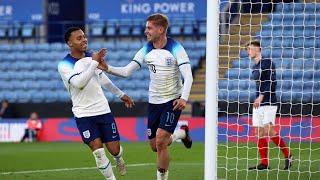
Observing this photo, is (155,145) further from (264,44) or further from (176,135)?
(264,44)

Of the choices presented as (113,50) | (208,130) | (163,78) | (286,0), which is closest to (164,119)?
(163,78)

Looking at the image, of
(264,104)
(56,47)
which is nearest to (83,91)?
(264,104)

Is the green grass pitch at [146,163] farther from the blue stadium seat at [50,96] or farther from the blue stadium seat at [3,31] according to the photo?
the blue stadium seat at [3,31]

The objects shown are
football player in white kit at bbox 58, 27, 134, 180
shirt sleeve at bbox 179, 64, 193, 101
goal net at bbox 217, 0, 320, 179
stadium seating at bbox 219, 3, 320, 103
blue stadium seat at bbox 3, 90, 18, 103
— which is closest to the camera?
shirt sleeve at bbox 179, 64, 193, 101

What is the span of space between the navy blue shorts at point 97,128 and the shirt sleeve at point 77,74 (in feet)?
1.50

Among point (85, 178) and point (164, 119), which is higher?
point (164, 119)

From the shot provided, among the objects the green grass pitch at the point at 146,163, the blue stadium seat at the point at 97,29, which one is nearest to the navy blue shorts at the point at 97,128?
the green grass pitch at the point at 146,163

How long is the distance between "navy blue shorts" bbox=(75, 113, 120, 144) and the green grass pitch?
4.40ft

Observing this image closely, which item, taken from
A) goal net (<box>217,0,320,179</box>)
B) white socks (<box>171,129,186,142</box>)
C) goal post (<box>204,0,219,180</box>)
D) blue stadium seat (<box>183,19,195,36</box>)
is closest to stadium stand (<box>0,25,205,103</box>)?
blue stadium seat (<box>183,19,195,36</box>)

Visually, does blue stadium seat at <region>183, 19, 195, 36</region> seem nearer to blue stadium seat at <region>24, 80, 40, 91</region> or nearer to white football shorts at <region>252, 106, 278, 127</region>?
blue stadium seat at <region>24, 80, 40, 91</region>

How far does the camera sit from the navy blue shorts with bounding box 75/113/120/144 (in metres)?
9.27

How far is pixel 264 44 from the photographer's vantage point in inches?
821

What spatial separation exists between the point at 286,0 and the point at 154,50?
11.5m

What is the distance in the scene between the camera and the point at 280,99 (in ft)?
44.3
